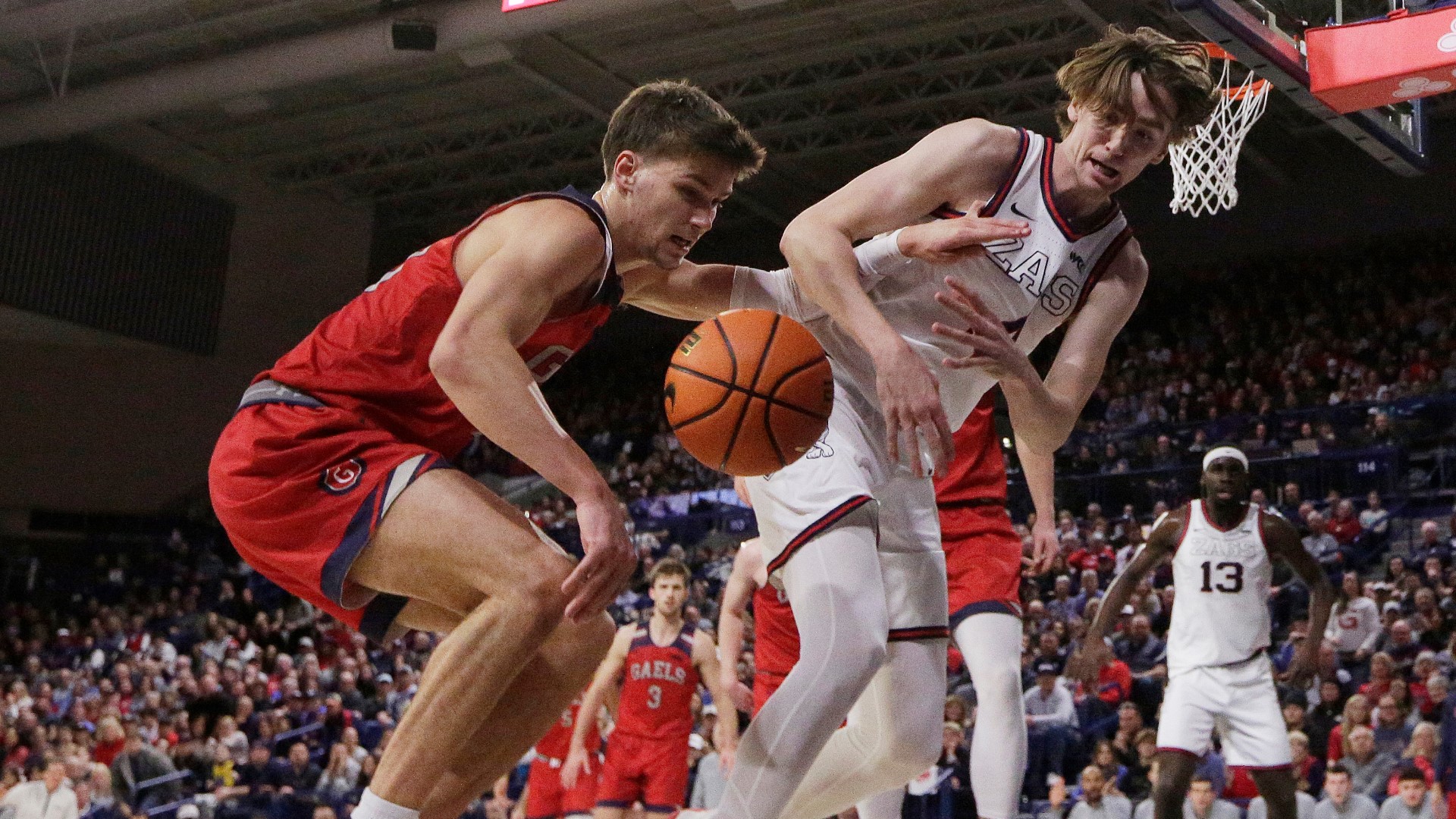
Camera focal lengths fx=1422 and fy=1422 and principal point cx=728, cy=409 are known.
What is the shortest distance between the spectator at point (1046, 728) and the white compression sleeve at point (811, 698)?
6098 millimetres

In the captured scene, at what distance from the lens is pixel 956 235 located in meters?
3.44

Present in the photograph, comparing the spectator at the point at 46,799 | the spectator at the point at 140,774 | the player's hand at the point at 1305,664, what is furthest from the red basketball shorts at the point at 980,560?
the spectator at the point at 140,774

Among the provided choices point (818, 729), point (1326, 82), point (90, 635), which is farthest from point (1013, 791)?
point (90, 635)

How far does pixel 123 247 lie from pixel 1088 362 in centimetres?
1963

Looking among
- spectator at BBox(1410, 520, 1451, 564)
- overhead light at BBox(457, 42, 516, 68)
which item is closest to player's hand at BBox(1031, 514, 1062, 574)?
spectator at BBox(1410, 520, 1451, 564)

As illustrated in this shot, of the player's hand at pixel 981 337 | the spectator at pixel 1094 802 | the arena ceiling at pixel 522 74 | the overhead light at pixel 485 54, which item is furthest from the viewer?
the arena ceiling at pixel 522 74

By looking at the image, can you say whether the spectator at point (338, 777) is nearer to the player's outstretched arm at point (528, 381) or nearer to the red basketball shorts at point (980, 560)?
the red basketball shorts at point (980, 560)

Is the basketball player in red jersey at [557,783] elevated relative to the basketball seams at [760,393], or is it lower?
lower

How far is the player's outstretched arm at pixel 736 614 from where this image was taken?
6348mm

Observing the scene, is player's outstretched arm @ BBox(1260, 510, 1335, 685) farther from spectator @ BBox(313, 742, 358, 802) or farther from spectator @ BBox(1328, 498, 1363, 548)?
spectator @ BBox(313, 742, 358, 802)

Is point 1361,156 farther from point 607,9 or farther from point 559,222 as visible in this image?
point 559,222

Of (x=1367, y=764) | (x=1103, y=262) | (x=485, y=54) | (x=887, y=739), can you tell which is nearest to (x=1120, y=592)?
Result: (x=1367, y=764)

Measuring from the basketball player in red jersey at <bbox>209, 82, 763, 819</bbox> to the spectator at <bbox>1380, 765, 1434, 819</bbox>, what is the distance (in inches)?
224

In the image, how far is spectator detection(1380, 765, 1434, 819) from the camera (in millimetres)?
7438
